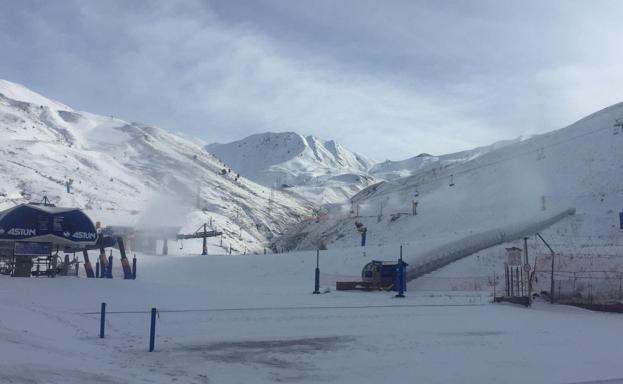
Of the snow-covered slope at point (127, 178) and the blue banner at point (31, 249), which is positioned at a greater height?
the snow-covered slope at point (127, 178)

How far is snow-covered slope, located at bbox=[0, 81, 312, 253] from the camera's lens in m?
77.9

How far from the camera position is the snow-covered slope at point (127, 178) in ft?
256

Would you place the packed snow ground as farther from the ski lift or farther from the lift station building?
the ski lift

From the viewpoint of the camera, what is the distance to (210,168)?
15300 centimetres

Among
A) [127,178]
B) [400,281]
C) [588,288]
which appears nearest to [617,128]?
[588,288]

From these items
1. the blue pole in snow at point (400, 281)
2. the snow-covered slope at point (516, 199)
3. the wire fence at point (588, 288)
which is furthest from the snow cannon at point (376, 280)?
the wire fence at point (588, 288)

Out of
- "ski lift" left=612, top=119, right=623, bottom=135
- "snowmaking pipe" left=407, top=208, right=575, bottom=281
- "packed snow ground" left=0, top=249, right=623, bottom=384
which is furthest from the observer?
"ski lift" left=612, top=119, right=623, bottom=135

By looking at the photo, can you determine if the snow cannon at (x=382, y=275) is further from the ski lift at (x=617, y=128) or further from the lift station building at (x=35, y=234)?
the ski lift at (x=617, y=128)

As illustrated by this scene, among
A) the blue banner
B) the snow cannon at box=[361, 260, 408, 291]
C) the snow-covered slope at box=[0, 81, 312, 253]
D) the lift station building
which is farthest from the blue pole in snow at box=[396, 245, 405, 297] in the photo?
the snow-covered slope at box=[0, 81, 312, 253]

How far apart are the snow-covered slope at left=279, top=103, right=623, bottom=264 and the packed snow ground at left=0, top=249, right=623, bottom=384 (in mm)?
16719

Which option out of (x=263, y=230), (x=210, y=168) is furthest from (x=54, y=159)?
(x=210, y=168)

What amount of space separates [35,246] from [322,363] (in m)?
23.8

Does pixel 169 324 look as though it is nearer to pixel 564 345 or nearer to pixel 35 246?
A: pixel 564 345

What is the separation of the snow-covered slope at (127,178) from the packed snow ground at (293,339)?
132 feet
